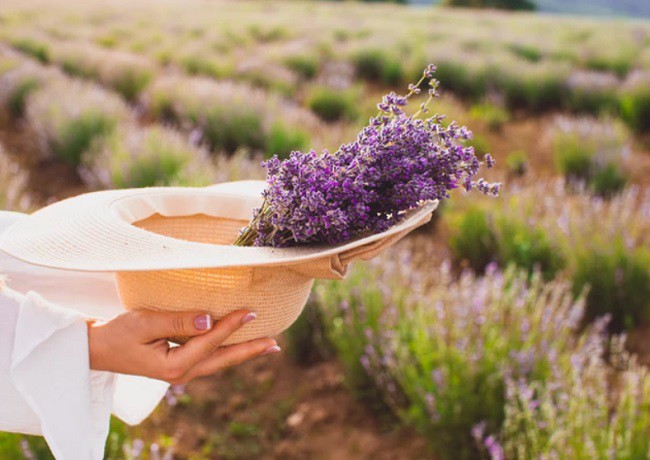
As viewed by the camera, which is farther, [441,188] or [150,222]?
[150,222]

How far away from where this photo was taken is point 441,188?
1.14 m

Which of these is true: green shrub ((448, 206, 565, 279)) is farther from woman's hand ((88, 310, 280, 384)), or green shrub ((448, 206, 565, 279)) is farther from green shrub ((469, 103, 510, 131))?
green shrub ((469, 103, 510, 131))

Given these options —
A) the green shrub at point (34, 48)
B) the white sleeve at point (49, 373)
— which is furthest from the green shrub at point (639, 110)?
the green shrub at point (34, 48)

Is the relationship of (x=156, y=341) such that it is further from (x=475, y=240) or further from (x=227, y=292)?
(x=475, y=240)

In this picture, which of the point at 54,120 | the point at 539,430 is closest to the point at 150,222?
the point at 539,430

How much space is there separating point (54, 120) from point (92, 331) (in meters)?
4.88

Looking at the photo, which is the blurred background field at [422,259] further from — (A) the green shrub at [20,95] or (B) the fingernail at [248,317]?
(B) the fingernail at [248,317]

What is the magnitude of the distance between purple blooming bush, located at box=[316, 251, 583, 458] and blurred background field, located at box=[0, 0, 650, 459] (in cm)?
1

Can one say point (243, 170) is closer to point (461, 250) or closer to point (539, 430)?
point (461, 250)

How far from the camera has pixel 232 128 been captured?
19.2 feet

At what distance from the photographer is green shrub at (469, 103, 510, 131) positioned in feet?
23.9

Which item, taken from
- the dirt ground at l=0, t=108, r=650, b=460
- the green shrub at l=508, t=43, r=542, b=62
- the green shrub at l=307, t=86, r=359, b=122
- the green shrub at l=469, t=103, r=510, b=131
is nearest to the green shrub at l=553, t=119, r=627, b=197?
the green shrub at l=469, t=103, r=510, b=131

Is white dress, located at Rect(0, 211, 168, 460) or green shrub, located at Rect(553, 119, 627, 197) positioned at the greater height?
white dress, located at Rect(0, 211, 168, 460)

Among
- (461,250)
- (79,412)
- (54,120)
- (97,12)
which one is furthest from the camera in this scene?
(97,12)
